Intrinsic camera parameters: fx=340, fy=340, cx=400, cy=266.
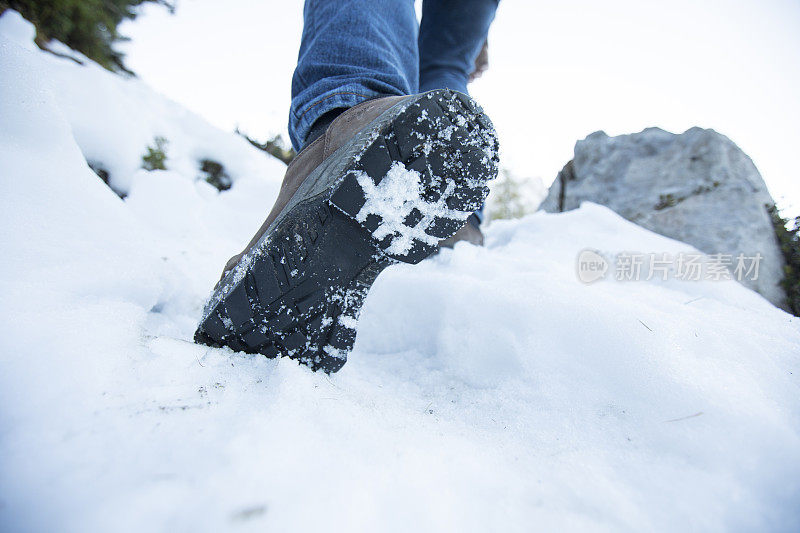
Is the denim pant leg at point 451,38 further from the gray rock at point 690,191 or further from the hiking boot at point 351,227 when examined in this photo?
the gray rock at point 690,191

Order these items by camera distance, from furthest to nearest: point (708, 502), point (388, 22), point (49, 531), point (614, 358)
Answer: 1. point (388, 22)
2. point (614, 358)
3. point (708, 502)
4. point (49, 531)

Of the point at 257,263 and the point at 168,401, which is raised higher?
the point at 257,263

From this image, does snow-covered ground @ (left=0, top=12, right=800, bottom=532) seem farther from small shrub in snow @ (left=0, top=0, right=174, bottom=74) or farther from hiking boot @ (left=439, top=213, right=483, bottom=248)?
small shrub in snow @ (left=0, top=0, right=174, bottom=74)

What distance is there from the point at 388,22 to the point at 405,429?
0.80 metres

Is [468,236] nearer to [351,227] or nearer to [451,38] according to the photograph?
[451,38]

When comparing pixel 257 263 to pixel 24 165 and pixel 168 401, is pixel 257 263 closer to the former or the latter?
pixel 168 401

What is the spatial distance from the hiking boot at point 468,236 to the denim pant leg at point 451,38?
22 centimetres

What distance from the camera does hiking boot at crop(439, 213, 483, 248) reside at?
1.33m

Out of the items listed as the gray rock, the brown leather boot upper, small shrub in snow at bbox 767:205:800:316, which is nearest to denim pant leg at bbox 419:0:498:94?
the brown leather boot upper

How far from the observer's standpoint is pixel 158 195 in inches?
53.0

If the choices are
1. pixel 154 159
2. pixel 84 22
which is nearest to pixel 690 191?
pixel 154 159

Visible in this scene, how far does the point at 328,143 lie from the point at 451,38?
882 mm

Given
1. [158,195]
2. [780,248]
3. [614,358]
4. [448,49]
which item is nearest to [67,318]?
[614,358]

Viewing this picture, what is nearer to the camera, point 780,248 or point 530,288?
point 530,288
